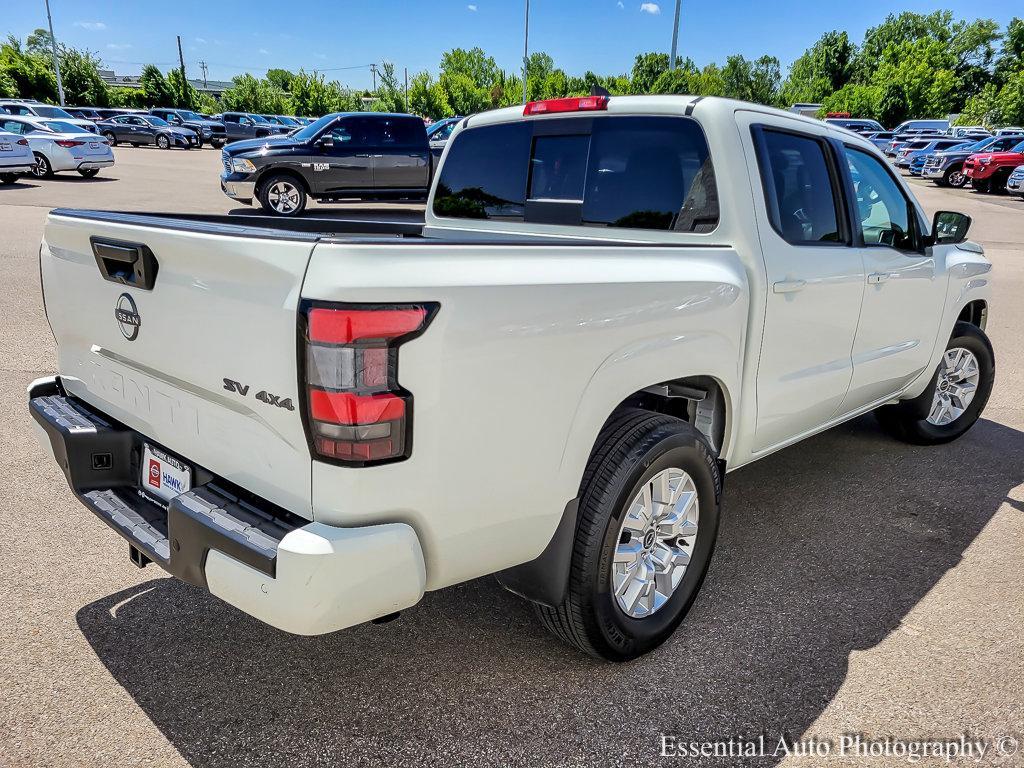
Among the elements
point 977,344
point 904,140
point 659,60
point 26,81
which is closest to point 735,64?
point 659,60

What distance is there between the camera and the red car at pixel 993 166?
24.8m

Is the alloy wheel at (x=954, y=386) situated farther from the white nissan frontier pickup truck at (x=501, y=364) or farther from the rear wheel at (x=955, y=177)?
the rear wheel at (x=955, y=177)

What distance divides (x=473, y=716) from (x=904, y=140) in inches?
1508

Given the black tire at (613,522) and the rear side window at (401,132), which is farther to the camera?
the rear side window at (401,132)

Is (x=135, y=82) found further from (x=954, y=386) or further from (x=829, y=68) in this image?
(x=954, y=386)

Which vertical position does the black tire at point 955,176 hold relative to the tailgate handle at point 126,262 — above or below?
→ below

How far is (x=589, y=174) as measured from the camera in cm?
333

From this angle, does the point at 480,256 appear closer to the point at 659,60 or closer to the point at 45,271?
the point at 45,271

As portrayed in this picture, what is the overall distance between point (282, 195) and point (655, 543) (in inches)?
516

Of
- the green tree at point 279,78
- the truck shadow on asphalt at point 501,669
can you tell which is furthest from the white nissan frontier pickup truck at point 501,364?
the green tree at point 279,78

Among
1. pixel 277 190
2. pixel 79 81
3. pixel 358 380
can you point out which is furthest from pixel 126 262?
pixel 79 81

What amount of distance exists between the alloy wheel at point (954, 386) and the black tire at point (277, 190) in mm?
11819

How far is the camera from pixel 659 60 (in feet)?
258

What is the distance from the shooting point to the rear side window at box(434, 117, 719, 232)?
303 centimetres
